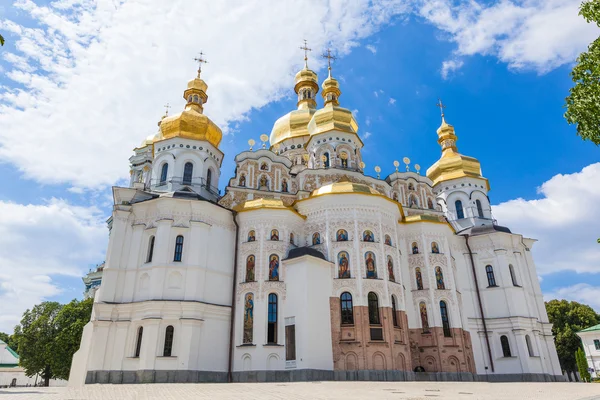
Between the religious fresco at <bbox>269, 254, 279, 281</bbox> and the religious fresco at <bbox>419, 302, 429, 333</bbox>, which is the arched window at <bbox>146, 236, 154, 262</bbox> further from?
the religious fresco at <bbox>419, 302, 429, 333</bbox>

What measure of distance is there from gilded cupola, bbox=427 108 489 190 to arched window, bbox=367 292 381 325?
1559cm

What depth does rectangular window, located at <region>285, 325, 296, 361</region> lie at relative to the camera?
19.4 m

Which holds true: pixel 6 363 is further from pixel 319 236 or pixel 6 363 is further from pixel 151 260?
pixel 319 236

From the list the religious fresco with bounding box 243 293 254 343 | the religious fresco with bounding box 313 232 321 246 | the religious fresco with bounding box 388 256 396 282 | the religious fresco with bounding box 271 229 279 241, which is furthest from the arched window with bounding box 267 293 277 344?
the religious fresco with bounding box 388 256 396 282

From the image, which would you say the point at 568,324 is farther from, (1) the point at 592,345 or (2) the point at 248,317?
(2) the point at 248,317

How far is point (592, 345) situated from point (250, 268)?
118ft

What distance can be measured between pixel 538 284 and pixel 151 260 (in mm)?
24673

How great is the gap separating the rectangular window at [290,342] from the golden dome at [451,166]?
62.8 feet

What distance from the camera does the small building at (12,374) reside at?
37.5 m

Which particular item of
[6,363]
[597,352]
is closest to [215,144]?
[6,363]

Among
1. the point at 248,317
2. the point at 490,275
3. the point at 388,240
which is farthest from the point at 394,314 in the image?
the point at 490,275

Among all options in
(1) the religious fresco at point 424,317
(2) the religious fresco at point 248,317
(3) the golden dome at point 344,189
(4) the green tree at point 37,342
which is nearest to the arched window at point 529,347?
(1) the religious fresco at point 424,317

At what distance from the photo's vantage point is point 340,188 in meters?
23.2

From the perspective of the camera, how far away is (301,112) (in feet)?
127
